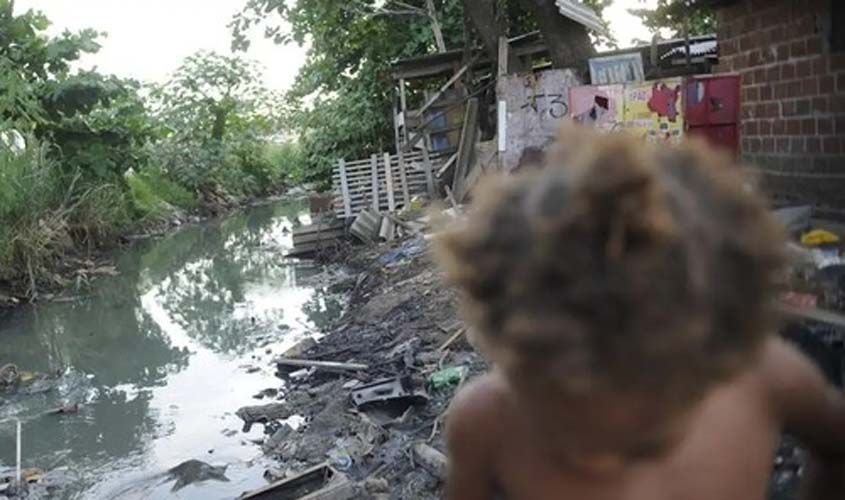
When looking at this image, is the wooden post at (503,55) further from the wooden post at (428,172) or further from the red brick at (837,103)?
the red brick at (837,103)

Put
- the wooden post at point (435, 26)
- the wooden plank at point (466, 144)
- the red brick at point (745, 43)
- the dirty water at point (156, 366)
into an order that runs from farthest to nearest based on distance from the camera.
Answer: the wooden post at point (435, 26) → the wooden plank at point (466, 144) → the dirty water at point (156, 366) → the red brick at point (745, 43)

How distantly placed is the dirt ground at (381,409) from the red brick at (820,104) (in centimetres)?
256

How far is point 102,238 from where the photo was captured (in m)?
16.8

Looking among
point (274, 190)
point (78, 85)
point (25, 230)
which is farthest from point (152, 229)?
point (274, 190)

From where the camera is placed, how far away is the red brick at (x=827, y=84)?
452 cm

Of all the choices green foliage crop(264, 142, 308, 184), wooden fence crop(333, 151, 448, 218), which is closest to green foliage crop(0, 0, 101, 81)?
wooden fence crop(333, 151, 448, 218)

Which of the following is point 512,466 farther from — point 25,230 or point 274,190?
point 274,190

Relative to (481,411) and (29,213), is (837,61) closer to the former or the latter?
(481,411)

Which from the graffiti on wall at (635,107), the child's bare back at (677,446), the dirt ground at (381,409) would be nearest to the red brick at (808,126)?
the graffiti on wall at (635,107)

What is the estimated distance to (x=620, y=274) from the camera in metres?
0.71

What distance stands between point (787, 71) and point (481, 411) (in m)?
4.54

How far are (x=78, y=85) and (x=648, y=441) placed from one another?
15756 millimetres

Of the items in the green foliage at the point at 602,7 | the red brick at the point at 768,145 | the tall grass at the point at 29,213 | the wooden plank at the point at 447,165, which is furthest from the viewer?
the wooden plank at the point at 447,165

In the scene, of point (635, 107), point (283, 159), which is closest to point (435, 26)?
point (635, 107)
